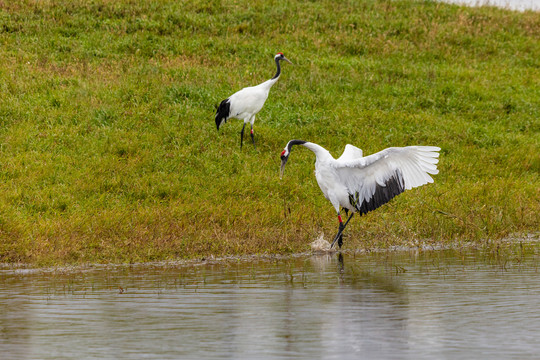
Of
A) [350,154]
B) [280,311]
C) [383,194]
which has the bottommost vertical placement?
[280,311]

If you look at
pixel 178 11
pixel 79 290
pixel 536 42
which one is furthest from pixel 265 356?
pixel 536 42

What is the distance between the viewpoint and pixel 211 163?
13875 millimetres

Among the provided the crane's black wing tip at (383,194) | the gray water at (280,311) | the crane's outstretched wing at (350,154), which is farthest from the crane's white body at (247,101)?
the gray water at (280,311)

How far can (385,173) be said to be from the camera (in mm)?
9734

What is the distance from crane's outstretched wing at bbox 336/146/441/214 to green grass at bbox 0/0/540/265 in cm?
64

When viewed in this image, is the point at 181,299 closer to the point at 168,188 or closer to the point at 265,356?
the point at 265,356

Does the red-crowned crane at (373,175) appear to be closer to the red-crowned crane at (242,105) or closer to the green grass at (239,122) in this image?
the green grass at (239,122)

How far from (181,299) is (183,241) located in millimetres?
3000

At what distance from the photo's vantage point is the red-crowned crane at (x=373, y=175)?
9438 mm

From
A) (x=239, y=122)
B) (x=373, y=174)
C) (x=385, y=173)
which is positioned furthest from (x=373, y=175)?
(x=239, y=122)

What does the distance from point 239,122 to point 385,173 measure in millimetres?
7090

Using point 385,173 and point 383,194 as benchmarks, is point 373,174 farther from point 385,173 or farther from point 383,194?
point 383,194

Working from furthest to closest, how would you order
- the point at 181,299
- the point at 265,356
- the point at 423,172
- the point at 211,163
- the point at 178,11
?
the point at 178,11
the point at 211,163
the point at 423,172
the point at 181,299
the point at 265,356

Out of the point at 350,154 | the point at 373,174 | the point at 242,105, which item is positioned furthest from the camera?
the point at 242,105
